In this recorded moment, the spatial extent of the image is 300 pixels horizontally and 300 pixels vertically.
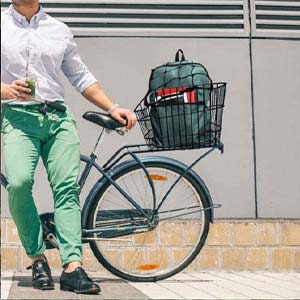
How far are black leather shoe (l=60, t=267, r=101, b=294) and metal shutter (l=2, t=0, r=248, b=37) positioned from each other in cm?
212

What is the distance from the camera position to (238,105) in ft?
21.3

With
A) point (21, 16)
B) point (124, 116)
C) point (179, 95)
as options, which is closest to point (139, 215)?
point (124, 116)

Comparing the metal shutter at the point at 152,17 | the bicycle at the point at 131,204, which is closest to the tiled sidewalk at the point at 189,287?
the bicycle at the point at 131,204

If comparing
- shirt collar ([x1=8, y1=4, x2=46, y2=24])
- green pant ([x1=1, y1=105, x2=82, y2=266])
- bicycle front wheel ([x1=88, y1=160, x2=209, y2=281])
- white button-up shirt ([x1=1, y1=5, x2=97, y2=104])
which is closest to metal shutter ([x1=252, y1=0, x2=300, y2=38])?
bicycle front wheel ([x1=88, y1=160, x2=209, y2=281])

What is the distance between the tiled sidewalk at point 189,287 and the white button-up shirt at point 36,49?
1.06 metres

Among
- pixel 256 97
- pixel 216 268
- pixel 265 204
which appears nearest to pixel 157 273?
pixel 216 268

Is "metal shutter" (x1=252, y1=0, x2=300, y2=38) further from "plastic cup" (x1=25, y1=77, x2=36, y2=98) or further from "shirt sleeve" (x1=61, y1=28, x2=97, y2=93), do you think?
"plastic cup" (x1=25, y1=77, x2=36, y2=98)

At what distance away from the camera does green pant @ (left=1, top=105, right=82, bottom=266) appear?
16.3ft

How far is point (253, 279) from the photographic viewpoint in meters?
5.85

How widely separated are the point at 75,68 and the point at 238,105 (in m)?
1.60

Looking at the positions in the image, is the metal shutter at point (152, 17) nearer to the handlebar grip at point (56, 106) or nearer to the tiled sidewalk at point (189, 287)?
the handlebar grip at point (56, 106)

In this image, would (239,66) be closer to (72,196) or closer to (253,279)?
(253,279)

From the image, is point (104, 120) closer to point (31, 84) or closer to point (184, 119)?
point (184, 119)

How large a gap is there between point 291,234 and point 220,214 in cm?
51
